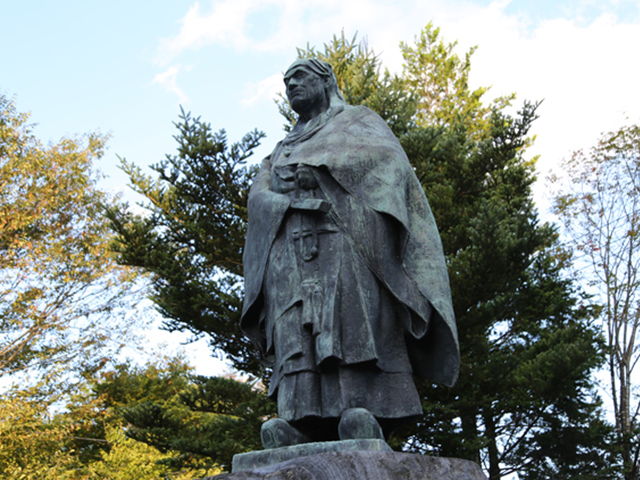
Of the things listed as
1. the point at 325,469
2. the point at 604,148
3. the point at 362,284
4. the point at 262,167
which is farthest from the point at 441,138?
the point at 325,469

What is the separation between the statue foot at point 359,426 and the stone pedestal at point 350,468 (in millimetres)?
203

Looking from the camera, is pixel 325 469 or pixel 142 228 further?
pixel 142 228

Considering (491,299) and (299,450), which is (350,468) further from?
(491,299)

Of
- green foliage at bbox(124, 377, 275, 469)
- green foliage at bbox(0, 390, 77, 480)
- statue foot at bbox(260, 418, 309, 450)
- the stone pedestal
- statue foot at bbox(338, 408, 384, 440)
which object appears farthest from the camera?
green foliage at bbox(0, 390, 77, 480)

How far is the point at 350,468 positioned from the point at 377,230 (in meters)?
1.21

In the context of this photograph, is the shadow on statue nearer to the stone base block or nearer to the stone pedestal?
the stone base block

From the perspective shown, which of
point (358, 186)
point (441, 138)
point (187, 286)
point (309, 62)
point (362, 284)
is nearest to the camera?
point (362, 284)

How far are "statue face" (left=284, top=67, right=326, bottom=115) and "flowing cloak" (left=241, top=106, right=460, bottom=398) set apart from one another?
0.19 m

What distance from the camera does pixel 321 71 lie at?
3936mm

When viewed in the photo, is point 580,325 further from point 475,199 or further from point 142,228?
point 142,228

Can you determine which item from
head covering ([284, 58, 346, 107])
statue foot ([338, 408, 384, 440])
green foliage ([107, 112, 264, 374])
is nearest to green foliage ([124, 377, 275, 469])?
green foliage ([107, 112, 264, 374])

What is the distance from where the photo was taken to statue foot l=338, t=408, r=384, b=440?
9.52 ft

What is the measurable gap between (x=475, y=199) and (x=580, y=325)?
2.94 meters

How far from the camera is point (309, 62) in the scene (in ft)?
12.8
